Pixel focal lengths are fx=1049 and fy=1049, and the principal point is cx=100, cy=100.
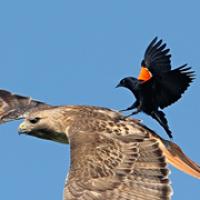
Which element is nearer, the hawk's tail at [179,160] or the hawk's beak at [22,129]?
the hawk's tail at [179,160]

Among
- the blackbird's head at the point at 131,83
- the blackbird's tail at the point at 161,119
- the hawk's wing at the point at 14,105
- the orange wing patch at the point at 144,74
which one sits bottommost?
the blackbird's tail at the point at 161,119

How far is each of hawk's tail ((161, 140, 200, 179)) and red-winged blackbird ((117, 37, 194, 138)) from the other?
0.75 feet

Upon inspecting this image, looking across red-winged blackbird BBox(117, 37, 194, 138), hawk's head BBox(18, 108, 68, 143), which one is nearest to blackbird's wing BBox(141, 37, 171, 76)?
red-winged blackbird BBox(117, 37, 194, 138)

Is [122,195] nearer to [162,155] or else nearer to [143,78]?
[162,155]

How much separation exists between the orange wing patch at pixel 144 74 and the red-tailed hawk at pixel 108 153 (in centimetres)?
62

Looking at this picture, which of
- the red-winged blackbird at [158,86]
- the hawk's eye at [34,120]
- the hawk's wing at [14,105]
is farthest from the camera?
the hawk's wing at [14,105]

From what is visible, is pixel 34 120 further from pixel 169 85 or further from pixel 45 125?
pixel 169 85

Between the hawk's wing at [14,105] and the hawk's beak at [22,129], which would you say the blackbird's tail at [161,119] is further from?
the hawk's wing at [14,105]

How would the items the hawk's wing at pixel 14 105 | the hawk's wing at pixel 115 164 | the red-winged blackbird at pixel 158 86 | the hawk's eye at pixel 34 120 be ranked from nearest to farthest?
the hawk's wing at pixel 115 164 < the red-winged blackbird at pixel 158 86 < the hawk's eye at pixel 34 120 < the hawk's wing at pixel 14 105

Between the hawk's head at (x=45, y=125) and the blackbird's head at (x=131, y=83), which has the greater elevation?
the blackbird's head at (x=131, y=83)

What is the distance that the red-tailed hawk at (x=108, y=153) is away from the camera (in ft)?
44.6

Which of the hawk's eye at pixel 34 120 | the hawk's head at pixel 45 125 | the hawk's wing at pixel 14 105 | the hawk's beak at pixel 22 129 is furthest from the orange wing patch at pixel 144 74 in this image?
the hawk's wing at pixel 14 105

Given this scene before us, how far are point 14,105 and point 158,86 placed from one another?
3.87 m

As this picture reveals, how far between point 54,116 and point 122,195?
2302mm
